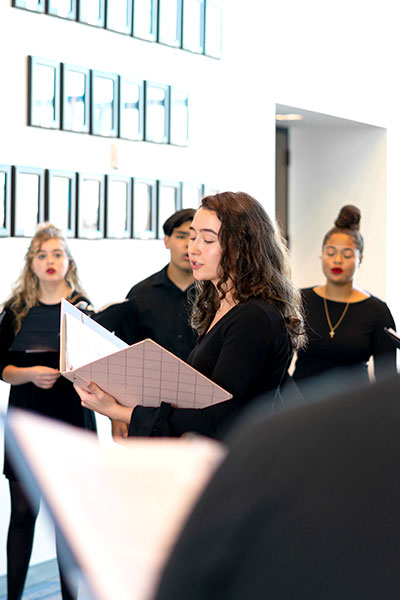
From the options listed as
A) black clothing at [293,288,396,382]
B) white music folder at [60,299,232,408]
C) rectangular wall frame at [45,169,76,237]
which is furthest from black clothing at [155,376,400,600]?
rectangular wall frame at [45,169,76,237]

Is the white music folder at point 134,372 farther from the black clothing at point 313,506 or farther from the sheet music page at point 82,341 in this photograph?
the black clothing at point 313,506

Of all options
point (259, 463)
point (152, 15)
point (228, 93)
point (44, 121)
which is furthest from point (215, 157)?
point (259, 463)

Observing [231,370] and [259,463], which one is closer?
[259,463]

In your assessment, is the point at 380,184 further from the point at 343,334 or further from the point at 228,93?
the point at 343,334

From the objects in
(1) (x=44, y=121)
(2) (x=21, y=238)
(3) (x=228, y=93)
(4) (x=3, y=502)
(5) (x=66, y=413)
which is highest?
(3) (x=228, y=93)

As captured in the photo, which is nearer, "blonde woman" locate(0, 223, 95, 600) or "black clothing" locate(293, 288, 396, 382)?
"blonde woman" locate(0, 223, 95, 600)

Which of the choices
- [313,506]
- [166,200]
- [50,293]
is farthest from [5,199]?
[313,506]

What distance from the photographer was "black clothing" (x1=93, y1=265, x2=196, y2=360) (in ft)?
10.1

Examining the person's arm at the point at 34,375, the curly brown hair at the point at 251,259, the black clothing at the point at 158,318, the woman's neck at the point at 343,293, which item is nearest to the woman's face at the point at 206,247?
the curly brown hair at the point at 251,259

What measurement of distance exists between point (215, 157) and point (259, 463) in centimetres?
443

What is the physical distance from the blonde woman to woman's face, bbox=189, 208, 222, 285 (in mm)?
1038

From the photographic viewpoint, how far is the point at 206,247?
2.03 m

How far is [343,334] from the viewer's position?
3.48m

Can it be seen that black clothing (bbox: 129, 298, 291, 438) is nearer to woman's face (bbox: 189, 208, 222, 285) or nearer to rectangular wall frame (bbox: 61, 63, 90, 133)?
woman's face (bbox: 189, 208, 222, 285)
